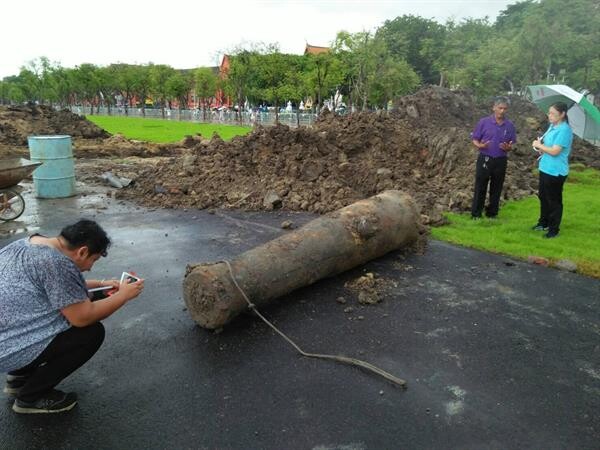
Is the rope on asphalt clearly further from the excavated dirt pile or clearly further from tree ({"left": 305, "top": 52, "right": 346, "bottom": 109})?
tree ({"left": 305, "top": 52, "right": 346, "bottom": 109})

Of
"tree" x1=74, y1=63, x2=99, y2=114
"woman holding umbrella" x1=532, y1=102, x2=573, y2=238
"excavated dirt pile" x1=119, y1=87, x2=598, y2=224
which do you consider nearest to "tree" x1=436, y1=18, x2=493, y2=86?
"excavated dirt pile" x1=119, y1=87, x2=598, y2=224

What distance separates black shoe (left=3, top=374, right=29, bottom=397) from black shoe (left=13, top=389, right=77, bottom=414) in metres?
0.10

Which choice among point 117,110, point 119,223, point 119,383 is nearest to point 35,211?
point 119,223

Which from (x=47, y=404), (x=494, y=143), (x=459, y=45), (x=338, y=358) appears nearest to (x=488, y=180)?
(x=494, y=143)

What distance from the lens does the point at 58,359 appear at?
3.26 metres

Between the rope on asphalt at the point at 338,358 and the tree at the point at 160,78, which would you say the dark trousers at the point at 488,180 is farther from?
the tree at the point at 160,78

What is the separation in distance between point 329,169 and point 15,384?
26.8ft

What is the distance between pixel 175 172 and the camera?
11.8 meters

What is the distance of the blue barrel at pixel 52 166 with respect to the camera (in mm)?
10945

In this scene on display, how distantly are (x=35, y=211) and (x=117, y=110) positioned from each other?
54.0m

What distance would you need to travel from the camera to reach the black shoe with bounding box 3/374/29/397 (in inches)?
136

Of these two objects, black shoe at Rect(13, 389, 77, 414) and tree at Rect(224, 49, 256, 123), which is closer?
black shoe at Rect(13, 389, 77, 414)

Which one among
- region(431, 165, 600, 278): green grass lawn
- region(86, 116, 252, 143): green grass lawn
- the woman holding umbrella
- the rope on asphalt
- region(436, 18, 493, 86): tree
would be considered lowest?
the rope on asphalt

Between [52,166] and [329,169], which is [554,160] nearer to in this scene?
[329,169]
